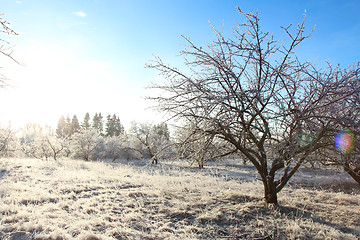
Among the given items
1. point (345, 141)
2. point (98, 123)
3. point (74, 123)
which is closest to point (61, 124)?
point (74, 123)

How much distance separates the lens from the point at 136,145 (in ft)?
139

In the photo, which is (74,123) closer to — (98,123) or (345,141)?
(98,123)

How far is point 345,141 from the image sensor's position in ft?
15.6

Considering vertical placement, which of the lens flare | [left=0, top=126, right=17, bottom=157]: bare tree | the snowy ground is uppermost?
the lens flare

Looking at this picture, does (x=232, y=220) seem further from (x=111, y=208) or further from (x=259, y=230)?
(x=111, y=208)

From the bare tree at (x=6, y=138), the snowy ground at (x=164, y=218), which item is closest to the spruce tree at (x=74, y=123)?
the bare tree at (x=6, y=138)

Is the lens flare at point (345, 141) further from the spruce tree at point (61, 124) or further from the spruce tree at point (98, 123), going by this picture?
the spruce tree at point (61, 124)

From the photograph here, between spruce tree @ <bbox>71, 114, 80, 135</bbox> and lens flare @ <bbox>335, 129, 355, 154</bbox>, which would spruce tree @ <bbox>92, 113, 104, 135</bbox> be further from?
lens flare @ <bbox>335, 129, 355, 154</bbox>

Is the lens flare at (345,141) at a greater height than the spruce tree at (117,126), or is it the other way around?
the spruce tree at (117,126)

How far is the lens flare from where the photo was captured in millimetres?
4574

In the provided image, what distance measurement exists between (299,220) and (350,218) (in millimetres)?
1671

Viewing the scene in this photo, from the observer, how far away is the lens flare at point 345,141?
457 centimetres

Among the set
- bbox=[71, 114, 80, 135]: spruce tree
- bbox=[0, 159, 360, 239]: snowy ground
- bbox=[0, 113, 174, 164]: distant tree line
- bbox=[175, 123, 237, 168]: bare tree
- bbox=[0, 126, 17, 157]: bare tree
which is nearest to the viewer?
bbox=[0, 159, 360, 239]: snowy ground

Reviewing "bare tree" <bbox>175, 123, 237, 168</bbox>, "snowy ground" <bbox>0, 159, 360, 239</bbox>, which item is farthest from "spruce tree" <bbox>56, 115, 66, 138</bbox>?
"bare tree" <bbox>175, 123, 237, 168</bbox>
